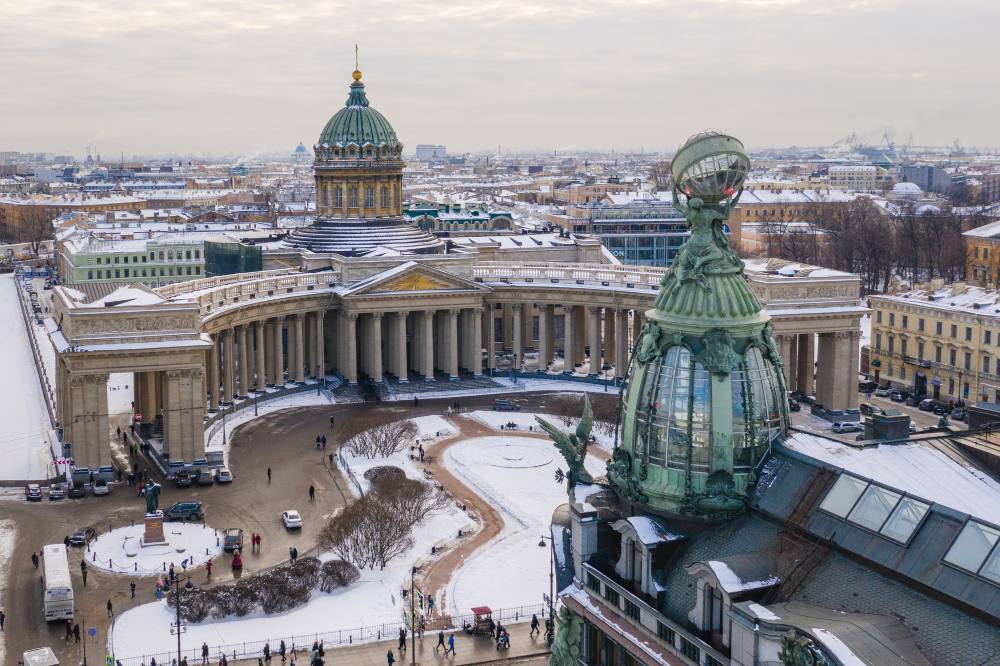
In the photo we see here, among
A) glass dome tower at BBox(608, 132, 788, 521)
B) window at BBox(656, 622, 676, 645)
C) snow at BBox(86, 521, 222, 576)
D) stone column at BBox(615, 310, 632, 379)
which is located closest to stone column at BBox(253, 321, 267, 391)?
stone column at BBox(615, 310, 632, 379)

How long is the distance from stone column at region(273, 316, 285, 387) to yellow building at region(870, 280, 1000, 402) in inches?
1927

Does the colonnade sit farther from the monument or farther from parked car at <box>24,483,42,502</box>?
the monument

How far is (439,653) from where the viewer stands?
47375 mm

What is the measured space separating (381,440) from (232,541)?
713 inches

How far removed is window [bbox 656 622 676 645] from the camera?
27.6 meters

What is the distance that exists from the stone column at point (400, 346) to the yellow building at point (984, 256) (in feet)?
226

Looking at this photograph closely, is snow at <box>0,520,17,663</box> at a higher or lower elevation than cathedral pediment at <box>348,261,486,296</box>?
lower

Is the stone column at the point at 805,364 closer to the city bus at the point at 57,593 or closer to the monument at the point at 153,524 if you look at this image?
the monument at the point at 153,524

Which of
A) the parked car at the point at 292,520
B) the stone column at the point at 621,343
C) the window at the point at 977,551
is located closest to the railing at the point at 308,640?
the parked car at the point at 292,520

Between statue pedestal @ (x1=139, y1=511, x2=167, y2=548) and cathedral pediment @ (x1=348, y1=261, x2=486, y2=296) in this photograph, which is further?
cathedral pediment @ (x1=348, y1=261, x2=486, y2=296)

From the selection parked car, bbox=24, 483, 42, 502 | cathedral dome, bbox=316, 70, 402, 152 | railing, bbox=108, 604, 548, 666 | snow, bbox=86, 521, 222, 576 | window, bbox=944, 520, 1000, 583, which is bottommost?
railing, bbox=108, 604, 548, 666

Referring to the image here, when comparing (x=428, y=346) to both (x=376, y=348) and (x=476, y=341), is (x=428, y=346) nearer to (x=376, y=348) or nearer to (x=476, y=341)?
(x=376, y=348)

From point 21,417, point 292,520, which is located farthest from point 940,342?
point 21,417

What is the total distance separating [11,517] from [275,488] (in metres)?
14.4
